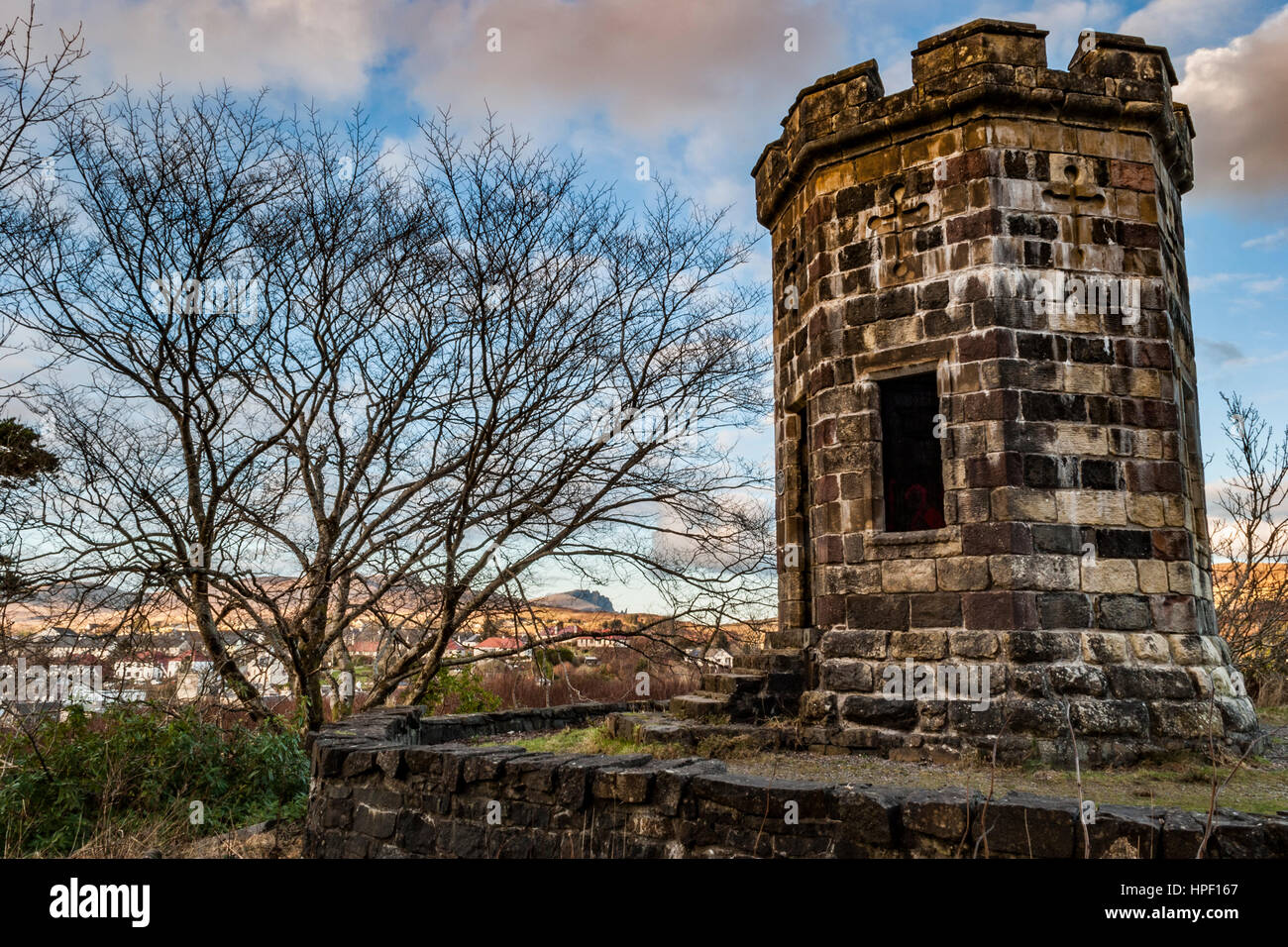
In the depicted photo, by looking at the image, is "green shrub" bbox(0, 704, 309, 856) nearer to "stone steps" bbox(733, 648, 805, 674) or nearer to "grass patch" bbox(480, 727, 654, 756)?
"grass patch" bbox(480, 727, 654, 756)

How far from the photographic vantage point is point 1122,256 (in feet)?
23.9

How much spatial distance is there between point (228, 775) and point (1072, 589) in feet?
25.1

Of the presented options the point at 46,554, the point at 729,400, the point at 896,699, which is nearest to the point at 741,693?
the point at 896,699

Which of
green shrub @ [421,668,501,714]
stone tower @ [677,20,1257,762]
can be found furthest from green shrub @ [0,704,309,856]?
stone tower @ [677,20,1257,762]

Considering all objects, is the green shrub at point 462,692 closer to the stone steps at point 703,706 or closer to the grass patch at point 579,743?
the grass patch at point 579,743

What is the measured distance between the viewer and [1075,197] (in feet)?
23.9

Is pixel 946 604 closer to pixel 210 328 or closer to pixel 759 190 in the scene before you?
pixel 759 190

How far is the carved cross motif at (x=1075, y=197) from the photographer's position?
23.8ft

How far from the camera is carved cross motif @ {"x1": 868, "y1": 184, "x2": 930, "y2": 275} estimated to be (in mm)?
→ 7520

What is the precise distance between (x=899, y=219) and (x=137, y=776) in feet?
27.6

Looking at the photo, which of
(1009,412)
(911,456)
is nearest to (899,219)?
(1009,412)

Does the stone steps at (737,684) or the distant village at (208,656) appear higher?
the distant village at (208,656)

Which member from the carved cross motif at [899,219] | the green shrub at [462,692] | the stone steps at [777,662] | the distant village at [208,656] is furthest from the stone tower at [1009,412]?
the green shrub at [462,692]

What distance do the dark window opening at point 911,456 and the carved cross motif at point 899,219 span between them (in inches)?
42.0
